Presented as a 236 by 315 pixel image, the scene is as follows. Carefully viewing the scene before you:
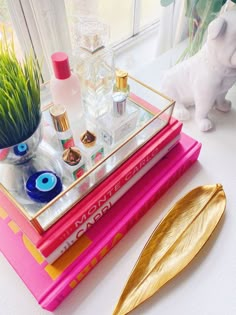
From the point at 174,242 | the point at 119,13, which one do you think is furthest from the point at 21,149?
the point at 119,13

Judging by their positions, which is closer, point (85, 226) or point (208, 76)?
point (85, 226)

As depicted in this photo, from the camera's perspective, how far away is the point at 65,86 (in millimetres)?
445

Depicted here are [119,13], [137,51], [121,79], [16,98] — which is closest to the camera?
[16,98]

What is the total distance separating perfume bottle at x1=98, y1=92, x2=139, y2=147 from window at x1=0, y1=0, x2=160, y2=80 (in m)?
0.20

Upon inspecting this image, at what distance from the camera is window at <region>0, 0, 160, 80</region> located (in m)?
0.51

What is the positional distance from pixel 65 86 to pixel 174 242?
31cm

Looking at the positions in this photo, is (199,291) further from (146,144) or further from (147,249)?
(146,144)

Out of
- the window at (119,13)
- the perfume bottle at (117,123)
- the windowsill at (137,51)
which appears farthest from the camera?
the windowsill at (137,51)

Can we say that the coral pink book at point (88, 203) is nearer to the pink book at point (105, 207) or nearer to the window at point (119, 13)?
the pink book at point (105, 207)

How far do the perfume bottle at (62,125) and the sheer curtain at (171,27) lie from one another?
0.48 m

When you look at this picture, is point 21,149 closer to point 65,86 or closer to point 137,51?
point 65,86

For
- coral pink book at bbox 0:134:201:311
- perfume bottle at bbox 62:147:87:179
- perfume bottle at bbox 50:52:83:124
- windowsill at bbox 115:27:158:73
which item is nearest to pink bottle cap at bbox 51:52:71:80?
perfume bottle at bbox 50:52:83:124

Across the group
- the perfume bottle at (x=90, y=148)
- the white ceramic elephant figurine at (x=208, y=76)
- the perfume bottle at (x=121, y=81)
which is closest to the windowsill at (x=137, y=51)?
the white ceramic elephant figurine at (x=208, y=76)

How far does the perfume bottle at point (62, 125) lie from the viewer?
398 millimetres
